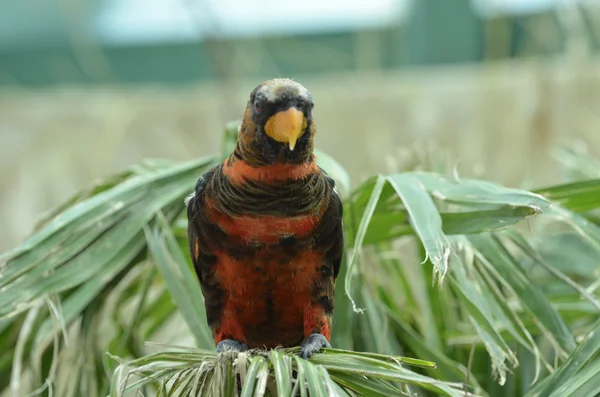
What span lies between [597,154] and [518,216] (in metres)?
3.11

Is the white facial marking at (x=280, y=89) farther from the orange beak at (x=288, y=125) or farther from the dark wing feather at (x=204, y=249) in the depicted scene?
the dark wing feather at (x=204, y=249)

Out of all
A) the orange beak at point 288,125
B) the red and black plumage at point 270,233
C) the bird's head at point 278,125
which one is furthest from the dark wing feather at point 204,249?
the orange beak at point 288,125

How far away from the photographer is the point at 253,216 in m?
1.66

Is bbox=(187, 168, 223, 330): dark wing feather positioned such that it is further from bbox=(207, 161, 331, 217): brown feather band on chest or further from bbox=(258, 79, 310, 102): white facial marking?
bbox=(258, 79, 310, 102): white facial marking

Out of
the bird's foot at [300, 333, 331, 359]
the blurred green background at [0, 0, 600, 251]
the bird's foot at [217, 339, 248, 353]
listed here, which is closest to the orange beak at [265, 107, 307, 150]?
the bird's foot at [300, 333, 331, 359]

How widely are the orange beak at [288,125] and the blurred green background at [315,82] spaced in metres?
2.81

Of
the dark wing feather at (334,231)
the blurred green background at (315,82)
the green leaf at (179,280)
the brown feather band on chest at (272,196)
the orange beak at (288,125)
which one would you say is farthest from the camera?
the blurred green background at (315,82)

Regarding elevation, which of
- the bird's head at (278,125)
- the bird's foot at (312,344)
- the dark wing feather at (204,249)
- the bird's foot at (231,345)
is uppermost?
the bird's head at (278,125)

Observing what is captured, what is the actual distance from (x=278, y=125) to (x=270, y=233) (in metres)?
0.28

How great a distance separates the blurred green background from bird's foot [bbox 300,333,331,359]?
2.64 m

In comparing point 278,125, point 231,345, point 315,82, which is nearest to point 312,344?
point 231,345

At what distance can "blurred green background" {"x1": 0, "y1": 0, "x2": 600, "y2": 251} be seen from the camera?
178 inches

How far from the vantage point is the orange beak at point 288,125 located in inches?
58.4

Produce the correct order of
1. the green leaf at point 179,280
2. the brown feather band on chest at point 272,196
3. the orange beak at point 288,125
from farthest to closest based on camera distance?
the green leaf at point 179,280
the brown feather band on chest at point 272,196
the orange beak at point 288,125
